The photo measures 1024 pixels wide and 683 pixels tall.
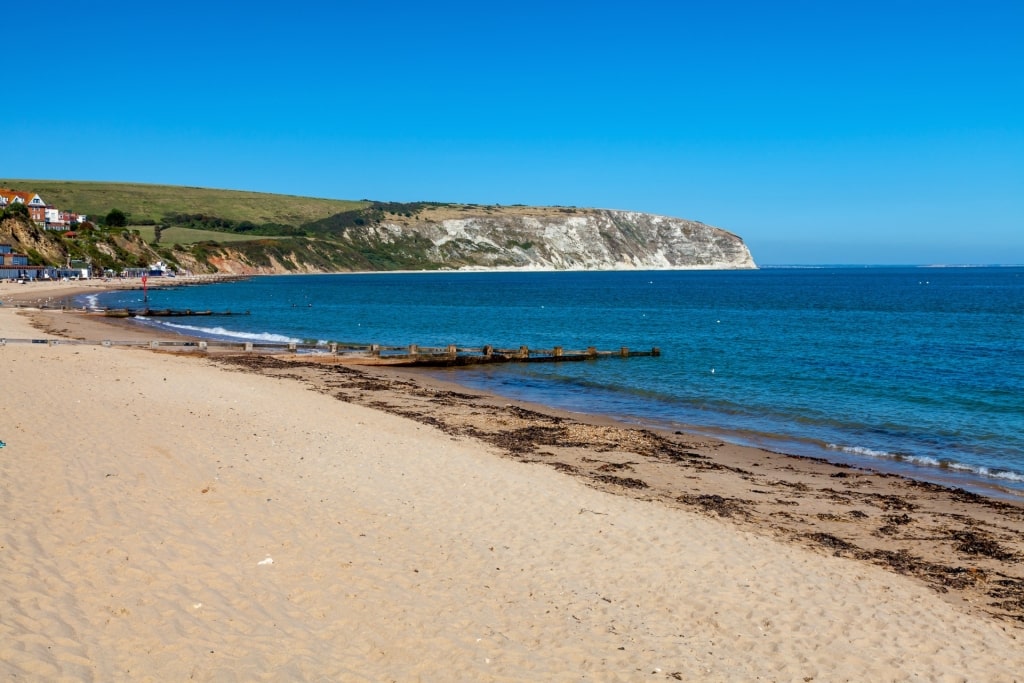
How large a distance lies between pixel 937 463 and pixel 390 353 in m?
27.4

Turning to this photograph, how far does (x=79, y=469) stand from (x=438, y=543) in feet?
20.4

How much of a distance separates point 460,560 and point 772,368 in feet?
97.5

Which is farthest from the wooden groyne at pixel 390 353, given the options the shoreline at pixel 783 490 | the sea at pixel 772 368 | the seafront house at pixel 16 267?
the seafront house at pixel 16 267

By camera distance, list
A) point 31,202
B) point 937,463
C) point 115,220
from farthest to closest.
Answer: point 115,220
point 31,202
point 937,463

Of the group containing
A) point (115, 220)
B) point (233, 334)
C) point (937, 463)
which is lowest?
point (937, 463)

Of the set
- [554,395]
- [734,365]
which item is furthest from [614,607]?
[734,365]

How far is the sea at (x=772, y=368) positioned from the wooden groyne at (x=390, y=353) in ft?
4.93

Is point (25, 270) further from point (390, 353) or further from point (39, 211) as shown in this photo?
point (390, 353)

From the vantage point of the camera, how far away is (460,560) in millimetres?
10719

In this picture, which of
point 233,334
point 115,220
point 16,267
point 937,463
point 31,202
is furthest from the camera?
point 115,220

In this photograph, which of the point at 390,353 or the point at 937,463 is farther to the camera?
the point at 390,353

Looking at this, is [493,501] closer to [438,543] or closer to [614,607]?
[438,543]

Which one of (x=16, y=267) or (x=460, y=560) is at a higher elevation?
(x=16, y=267)

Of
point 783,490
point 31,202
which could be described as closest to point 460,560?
point 783,490
